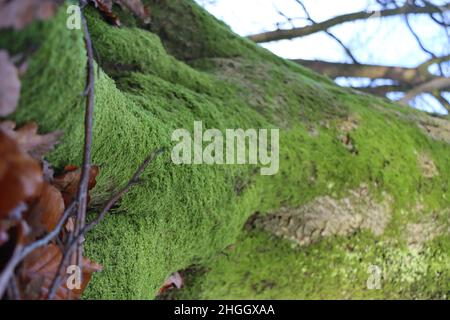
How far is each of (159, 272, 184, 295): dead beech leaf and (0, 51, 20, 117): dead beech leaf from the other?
5.12 feet

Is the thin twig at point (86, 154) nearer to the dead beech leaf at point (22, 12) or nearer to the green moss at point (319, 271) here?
the dead beech leaf at point (22, 12)

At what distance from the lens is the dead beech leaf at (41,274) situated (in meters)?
0.76

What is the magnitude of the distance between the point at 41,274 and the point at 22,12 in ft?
1.35

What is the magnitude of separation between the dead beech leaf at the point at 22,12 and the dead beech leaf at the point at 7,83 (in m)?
0.04

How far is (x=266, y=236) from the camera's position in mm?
2547

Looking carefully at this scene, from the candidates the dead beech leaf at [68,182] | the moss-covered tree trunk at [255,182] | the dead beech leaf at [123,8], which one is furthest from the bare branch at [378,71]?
the dead beech leaf at [68,182]

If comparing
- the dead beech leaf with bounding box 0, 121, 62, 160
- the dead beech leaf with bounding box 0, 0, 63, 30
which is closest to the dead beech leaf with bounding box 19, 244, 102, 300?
the dead beech leaf with bounding box 0, 121, 62, 160

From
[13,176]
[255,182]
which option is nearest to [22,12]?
[13,176]

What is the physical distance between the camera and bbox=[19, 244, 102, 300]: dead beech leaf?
2.51 feet

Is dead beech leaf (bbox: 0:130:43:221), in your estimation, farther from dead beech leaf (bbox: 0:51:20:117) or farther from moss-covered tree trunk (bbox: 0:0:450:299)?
moss-covered tree trunk (bbox: 0:0:450:299)

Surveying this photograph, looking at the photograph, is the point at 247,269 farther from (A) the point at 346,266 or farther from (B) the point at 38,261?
(B) the point at 38,261

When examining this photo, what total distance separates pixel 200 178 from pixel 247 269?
105 cm
